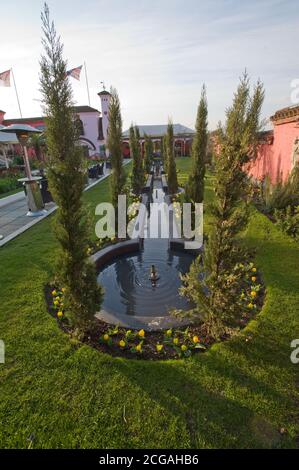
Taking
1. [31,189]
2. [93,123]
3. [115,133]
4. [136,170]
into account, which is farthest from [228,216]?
[93,123]

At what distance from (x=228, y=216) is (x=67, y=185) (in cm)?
224

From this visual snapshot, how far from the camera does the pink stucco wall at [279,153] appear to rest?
9.76 meters

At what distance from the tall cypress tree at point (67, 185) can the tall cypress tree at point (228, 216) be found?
1.72m

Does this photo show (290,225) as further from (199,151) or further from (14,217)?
(14,217)

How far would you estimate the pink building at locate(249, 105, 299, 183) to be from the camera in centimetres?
942

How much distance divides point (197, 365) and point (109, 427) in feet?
4.51

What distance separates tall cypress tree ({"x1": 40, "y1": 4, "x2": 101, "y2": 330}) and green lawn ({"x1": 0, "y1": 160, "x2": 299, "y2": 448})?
0.82 m

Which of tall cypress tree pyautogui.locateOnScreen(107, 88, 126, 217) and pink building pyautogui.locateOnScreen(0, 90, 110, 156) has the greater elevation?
pink building pyautogui.locateOnScreen(0, 90, 110, 156)

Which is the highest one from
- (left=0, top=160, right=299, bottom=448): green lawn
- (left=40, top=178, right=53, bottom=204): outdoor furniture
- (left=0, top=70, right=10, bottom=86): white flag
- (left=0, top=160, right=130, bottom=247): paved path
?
(left=0, top=70, right=10, bottom=86): white flag

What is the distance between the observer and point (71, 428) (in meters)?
2.76

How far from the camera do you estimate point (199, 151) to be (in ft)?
27.0

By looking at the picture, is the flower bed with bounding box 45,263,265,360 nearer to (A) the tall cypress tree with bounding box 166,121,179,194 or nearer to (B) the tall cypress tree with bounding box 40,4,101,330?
(B) the tall cypress tree with bounding box 40,4,101,330

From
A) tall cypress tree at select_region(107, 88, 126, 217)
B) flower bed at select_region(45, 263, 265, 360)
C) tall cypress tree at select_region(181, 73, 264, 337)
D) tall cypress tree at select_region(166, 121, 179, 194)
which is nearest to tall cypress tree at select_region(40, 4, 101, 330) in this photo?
flower bed at select_region(45, 263, 265, 360)
